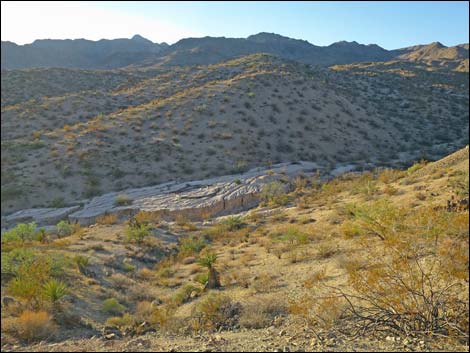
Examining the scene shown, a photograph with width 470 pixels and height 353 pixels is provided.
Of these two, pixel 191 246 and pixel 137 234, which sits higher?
pixel 137 234

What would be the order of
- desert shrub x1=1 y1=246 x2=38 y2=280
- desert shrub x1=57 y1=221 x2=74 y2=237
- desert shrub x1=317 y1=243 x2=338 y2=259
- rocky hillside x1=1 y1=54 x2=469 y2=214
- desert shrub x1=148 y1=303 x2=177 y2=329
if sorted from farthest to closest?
rocky hillside x1=1 y1=54 x2=469 y2=214 < desert shrub x1=57 y1=221 x2=74 y2=237 < desert shrub x1=317 y1=243 x2=338 y2=259 < desert shrub x1=1 y1=246 x2=38 y2=280 < desert shrub x1=148 y1=303 x2=177 y2=329

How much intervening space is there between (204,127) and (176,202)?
12.0 metres

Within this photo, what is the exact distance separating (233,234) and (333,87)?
31572 mm

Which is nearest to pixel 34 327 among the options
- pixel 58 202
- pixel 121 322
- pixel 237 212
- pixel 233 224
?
pixel 121 322

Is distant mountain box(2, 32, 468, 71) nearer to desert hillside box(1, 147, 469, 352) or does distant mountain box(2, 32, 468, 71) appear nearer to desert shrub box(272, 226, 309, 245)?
desert hillside box(1, 147, 469, 352)

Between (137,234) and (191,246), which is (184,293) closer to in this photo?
(191,246)

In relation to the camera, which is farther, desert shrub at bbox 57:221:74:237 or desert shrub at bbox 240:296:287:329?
desert shrub at bbox 57:221:74:237

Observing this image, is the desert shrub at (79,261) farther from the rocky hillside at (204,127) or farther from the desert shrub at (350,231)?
the rocky hillside at (204,127)

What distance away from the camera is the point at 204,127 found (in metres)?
29.8

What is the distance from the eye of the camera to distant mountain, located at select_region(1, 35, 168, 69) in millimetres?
89000

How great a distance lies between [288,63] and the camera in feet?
163

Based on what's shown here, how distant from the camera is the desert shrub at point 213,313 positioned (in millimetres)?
6426

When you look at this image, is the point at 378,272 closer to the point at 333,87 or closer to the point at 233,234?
the point at 233,234

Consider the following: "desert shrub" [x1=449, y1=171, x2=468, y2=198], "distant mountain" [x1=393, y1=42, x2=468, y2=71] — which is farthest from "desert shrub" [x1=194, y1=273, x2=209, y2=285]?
"distant mountain" [x1=393, y1=42, x2=468, y2=71]
